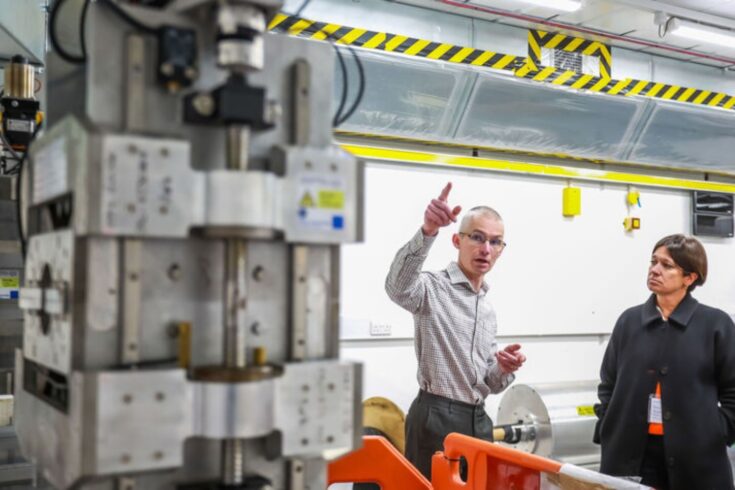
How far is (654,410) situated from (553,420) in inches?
55.8

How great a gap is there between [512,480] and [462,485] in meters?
0.24

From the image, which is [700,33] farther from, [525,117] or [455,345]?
Answer: [455,345]

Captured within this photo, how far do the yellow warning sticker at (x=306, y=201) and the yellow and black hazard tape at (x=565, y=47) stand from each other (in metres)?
4.10

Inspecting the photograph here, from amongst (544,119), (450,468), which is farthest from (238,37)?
(544,119)

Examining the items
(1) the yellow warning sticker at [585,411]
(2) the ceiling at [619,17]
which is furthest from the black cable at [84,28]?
(1) the yellow warning sticker at [585,411]

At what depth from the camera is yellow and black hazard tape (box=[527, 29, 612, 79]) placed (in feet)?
16.9

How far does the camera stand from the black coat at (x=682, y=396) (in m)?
3.24

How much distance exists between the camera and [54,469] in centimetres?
135

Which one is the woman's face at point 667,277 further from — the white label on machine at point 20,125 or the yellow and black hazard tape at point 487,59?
the white label on machine at point 20,125

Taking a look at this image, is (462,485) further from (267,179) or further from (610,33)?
(610,33)

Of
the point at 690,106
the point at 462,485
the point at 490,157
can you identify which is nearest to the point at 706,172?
the point at 690,106

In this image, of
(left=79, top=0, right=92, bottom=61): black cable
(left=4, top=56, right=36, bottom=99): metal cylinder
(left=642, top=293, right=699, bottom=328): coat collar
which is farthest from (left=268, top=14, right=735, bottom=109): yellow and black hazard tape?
(left=79, top=0, right=92, bottom=61): black cable

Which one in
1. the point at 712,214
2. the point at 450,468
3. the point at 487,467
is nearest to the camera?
the point at 487,467

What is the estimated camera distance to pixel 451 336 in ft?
11.5
